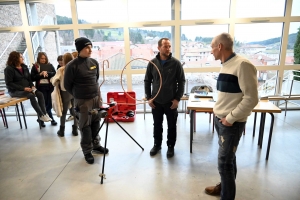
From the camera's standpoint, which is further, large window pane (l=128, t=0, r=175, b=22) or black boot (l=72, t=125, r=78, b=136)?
large window pane (l=128, t=0, r=175, b=22)

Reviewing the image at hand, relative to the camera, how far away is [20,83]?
3.77 meters

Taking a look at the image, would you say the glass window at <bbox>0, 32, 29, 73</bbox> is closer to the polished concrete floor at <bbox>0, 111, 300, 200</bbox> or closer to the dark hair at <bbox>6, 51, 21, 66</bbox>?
the dark hair at <bbox>6, 51, 21, 66</bbox>

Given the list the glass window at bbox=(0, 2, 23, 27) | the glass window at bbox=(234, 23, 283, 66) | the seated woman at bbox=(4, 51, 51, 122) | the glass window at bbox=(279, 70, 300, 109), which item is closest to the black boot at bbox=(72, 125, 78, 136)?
the seated woman at bbox=(4, 51, 51, 122)

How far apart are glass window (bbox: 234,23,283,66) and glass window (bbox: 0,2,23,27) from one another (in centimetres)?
502

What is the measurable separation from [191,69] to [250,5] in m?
1.83

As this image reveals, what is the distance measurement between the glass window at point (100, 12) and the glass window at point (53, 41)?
494 mm

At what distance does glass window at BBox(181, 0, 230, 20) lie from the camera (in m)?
4.23

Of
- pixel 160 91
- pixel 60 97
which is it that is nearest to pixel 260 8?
pixel 160 91

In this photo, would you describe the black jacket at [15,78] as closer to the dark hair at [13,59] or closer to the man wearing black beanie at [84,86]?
the dark hair at [13,59]

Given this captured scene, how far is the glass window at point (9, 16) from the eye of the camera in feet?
14.6

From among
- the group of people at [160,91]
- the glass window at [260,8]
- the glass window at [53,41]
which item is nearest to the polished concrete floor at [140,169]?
the group of people at [160,91]

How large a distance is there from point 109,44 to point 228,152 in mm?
3784

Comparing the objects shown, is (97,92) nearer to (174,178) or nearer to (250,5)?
(174,178)

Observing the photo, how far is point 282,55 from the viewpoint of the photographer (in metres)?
4.39
